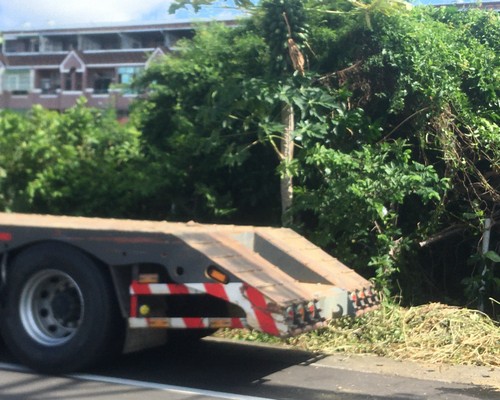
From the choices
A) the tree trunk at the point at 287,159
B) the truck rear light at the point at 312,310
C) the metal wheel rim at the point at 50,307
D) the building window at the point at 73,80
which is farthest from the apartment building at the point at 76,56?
the truck rear light at the point at 312,310

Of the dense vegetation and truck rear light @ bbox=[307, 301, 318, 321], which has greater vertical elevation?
the dense vegetation

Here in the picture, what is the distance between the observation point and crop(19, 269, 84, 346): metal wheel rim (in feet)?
22.8

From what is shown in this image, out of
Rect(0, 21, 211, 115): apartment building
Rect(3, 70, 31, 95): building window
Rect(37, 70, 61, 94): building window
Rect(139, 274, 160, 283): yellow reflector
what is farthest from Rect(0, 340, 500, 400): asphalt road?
Rect(37, 70, 61, 94): building window

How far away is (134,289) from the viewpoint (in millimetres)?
6602

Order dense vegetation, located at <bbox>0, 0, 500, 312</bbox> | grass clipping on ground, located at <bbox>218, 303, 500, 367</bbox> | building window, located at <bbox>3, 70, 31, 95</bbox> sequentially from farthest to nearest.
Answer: building window, located at <bbox>3, 70, 31, 95</bbox>
dense vegetation, located at <bbox>0, 0, 500, 312</bbox>
grass clipping on ground, located at <bbox>218, 303, 500, 367</bbox>

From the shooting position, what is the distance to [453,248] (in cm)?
1112

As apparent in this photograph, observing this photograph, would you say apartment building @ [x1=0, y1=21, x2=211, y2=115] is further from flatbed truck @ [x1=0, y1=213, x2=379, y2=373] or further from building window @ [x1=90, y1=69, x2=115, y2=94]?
flatbed truck @ [x1=0, y1=213, x2=379, y2=373]

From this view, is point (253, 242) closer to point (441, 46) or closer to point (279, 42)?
point (279, 42)

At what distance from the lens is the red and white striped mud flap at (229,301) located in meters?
6.05

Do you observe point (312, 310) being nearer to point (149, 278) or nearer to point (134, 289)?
point (149, 278)

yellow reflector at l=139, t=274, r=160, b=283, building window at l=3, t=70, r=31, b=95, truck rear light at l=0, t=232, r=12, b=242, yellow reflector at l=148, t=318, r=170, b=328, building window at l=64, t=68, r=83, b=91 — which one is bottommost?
yellow reflector at l=148, t=318, r=170, b=328

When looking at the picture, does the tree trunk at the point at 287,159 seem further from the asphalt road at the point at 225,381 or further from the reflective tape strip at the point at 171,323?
the reflective tape strip at the point at 171,323

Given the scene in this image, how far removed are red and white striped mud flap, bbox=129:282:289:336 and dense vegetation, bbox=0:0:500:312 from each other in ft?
11.4

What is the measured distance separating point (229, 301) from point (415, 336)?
3086 millimetres
